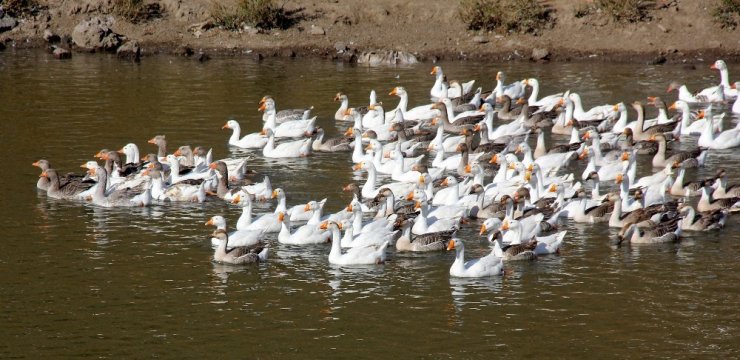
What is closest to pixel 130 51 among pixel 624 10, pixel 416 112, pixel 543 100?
pixel 416 112

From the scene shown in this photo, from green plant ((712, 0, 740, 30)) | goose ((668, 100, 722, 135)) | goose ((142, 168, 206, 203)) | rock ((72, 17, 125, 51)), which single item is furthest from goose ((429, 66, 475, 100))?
rock ((72, 17, 125, 51))

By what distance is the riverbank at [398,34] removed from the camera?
39812 millimetres

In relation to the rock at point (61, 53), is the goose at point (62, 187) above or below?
below

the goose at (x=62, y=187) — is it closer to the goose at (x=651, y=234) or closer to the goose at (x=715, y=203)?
the goose at (x=651, y=234)

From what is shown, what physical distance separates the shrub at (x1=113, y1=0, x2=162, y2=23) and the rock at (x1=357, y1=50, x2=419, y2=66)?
934cm

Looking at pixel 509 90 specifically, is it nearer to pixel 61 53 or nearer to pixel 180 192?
pixel 180 192

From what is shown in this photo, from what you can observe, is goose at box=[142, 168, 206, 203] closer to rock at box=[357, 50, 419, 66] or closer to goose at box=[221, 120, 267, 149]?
goose at box=[221, 120, 267, 149]

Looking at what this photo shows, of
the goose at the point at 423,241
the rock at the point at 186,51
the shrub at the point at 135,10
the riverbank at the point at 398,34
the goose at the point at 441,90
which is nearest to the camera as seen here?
the goose at the point at 423,241

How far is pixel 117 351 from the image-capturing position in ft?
49.7

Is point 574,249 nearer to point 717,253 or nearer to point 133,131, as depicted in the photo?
point 717,253

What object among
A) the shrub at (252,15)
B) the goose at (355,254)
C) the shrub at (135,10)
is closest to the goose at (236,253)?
the goose at (355,254)

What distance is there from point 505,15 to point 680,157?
17419mm

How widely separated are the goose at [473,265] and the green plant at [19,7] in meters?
31.3

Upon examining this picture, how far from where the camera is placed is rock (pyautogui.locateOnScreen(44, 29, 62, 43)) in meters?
43.6
